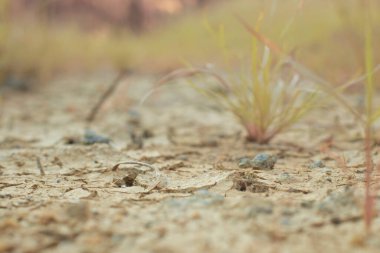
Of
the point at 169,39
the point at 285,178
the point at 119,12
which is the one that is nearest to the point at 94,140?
the point at 285,178

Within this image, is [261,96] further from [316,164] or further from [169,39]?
[169,39]

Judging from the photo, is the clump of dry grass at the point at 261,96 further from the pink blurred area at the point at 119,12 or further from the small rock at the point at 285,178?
the pink blurred area at the point at 119,12

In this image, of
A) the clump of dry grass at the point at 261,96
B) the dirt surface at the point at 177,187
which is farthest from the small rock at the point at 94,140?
the clump of dry grass at the point at 261,96

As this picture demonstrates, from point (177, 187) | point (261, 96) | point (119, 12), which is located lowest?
point (177, 187)

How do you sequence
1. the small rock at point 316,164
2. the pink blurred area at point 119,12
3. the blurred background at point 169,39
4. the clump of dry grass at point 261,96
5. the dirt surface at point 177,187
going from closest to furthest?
the dirt surface at point 177,187 → the small rock at point 316,164 → the clump of dry grass at point 261,96 → the blurred background at point 169,39 → the pink blurred area at point 119,12

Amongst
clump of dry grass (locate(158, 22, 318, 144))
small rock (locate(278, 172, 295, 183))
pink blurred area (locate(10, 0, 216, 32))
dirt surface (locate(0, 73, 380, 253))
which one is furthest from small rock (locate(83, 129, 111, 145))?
pink blurred area (locate(10, 0, 216, 32))

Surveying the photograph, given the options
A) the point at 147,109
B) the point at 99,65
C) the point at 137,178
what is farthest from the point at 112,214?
the point at 99,65
